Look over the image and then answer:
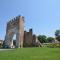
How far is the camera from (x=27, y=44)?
44.3 m

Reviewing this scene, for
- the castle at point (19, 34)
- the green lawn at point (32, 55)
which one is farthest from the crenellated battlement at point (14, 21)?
the green lawn at point (32, 55)

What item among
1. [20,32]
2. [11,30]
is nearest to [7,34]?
[11,30]

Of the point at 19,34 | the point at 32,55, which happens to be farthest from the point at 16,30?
the point at 32,55

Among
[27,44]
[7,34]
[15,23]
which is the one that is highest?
[15,23]

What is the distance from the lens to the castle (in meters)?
43.6

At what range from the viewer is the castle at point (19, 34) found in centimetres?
4356

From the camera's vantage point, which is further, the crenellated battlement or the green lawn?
the crenellated battlement

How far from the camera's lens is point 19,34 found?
43.5m

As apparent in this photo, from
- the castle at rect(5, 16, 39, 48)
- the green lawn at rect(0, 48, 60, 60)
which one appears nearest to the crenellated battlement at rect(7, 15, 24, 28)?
the castle at rect(5, 16, 39, 48)

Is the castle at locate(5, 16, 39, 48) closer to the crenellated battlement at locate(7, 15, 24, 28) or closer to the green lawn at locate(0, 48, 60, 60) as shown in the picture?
the crenellated battlement at locate(7, 15, 24, 28)

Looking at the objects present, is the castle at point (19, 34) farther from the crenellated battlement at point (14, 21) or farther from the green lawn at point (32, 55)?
the green lawn at point (32, 55)

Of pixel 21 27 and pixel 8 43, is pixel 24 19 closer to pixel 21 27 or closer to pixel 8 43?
pixel 21 27

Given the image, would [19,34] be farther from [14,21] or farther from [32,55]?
[32,55]

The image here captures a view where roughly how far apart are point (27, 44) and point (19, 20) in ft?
25.6
